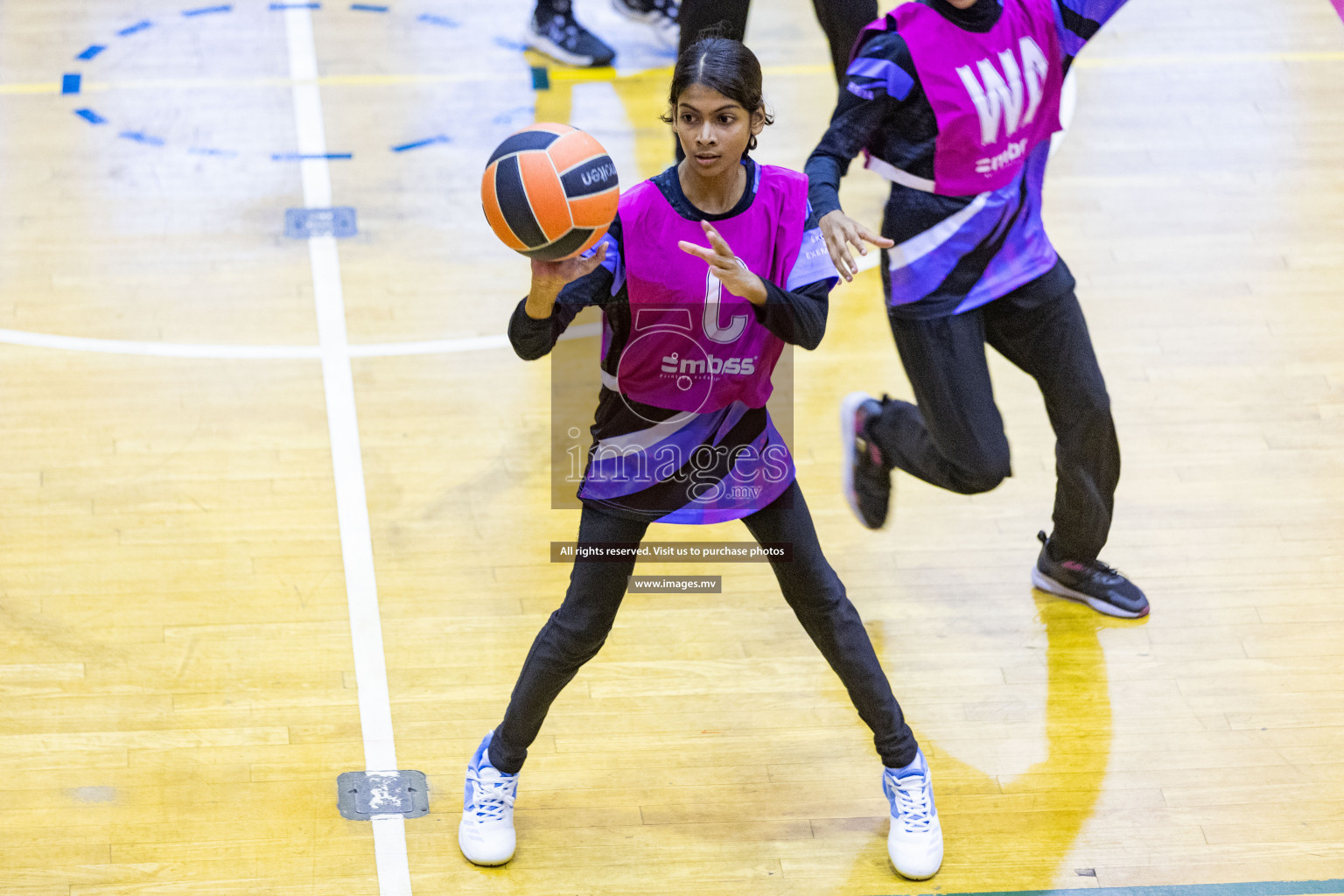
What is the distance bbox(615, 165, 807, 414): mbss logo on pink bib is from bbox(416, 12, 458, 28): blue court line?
201 inches

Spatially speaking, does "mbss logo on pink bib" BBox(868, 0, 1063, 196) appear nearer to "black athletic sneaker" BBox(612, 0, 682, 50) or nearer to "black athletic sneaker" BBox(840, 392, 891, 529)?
"black athletic sneaker" BBox(840, 392, 891, 529)

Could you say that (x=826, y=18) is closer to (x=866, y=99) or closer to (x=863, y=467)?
(x=863, y=467)

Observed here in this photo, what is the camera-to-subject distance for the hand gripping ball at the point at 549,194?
2805 mm

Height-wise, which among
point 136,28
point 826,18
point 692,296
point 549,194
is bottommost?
point 136,28

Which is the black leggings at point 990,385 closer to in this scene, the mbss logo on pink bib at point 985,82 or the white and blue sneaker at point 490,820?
the mbss logo on pink bib at point 985,82

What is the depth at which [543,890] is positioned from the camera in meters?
3.44

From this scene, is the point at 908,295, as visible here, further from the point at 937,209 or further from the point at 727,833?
the point at 727,833

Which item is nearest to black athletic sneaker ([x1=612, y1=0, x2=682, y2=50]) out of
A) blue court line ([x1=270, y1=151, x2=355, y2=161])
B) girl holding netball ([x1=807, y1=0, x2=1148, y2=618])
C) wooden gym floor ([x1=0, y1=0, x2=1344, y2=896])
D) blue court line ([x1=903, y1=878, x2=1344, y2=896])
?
wooden gym floor ([x1=0, y1=0, x2=1344, y2=896])

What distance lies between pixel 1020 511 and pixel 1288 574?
0.81 metres

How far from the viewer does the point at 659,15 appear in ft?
24.9

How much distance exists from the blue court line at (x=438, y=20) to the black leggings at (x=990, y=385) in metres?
4.57

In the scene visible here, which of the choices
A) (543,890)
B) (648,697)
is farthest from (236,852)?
(648,697)

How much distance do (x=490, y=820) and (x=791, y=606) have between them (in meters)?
0.89

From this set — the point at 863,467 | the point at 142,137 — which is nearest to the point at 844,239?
the point at 863,467
